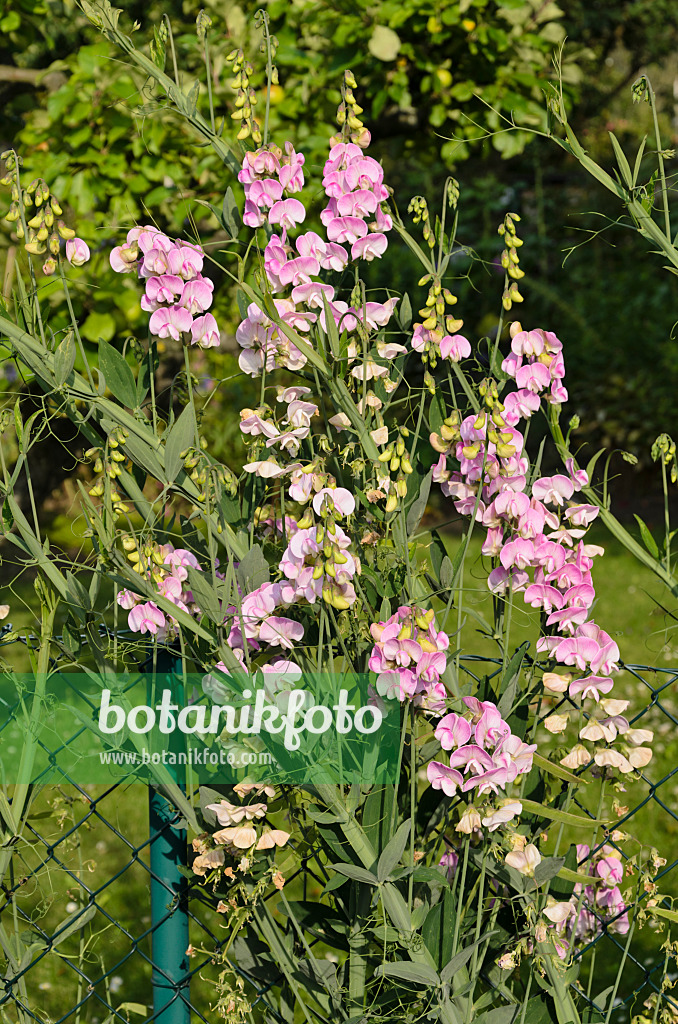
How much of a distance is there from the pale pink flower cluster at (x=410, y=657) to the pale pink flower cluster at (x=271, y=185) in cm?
46

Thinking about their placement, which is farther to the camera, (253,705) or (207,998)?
(207,998)

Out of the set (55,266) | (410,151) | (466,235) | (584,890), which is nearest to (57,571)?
(55,266)

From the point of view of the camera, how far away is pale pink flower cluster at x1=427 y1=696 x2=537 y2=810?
957mm

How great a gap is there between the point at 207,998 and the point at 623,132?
7.31 meters

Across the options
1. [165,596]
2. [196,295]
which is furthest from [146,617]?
[196,295]

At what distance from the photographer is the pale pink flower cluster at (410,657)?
92 cm

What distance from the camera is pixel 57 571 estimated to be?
1.05 meters

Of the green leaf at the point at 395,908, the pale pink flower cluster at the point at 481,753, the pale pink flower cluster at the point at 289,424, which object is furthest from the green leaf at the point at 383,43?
the green leaf at the point at 395,908

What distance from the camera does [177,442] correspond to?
39.1 inches

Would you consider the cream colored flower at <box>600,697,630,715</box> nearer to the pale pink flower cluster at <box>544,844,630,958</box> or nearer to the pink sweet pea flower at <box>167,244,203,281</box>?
the pale pink flower cluster at <box>544,844,630,958</box>

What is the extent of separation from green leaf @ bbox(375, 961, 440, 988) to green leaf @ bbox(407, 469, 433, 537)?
18.0 inches

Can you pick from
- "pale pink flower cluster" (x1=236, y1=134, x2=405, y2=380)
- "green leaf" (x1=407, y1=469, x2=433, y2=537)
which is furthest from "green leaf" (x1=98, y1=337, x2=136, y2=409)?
"green leaf" (x1=407, y1=469, x2=433, y2=537)

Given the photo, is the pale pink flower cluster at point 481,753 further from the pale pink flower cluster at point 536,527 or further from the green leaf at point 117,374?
the green leaf at point 117,374

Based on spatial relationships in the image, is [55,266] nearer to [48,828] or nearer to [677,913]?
[677,913]
